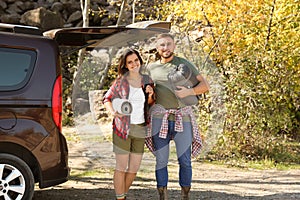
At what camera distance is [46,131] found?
4.39 m

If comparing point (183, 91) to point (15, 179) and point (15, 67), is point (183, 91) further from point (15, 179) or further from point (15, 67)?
point (15, 179)

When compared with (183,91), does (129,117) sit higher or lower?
lower

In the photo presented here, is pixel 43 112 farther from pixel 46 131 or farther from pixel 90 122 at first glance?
pixel 90 122

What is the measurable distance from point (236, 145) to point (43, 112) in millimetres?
4096

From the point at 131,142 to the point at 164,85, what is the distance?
0.56 m

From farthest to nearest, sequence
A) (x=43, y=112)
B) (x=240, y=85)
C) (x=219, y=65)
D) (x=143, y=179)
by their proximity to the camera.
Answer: (x=219, y=65), (x=240, y=85), (x=143, y=179), (x=43, y=112)

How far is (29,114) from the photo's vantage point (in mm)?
4301

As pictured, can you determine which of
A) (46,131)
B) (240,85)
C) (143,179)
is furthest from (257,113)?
(46,131)

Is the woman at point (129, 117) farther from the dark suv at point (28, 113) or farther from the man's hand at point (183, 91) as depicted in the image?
the dark suv at point (28, 113)

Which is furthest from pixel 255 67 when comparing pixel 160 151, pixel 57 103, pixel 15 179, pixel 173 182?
pixel 15 179

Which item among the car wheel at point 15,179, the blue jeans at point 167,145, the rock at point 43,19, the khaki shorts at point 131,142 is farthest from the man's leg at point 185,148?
the rock at point 43,19

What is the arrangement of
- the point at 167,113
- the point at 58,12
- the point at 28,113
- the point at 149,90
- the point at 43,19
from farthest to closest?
the point at 58,12, the point at 43,19, the point at 167,113, the point at 149,90, the point at 28,113

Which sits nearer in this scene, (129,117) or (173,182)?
(129,117)

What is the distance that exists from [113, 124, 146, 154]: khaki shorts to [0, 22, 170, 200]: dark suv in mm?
511
